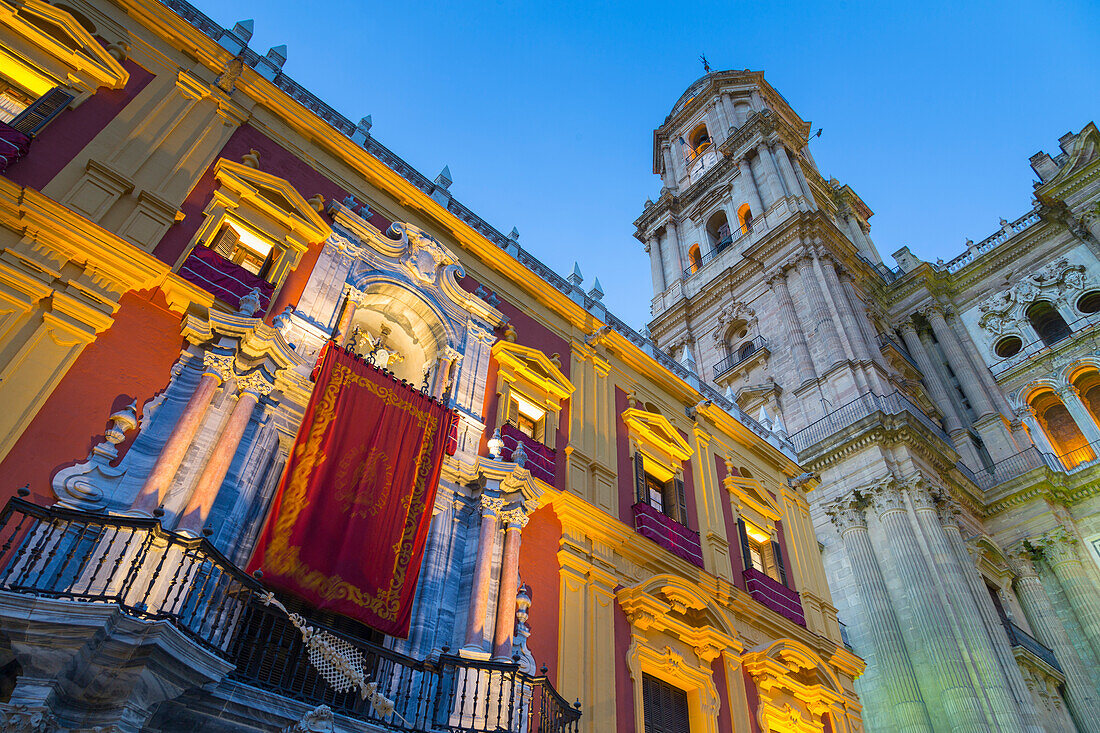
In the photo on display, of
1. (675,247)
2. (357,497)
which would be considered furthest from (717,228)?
(357,497)

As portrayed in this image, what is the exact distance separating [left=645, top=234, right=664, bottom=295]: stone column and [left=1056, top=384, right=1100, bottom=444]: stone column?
20.4m

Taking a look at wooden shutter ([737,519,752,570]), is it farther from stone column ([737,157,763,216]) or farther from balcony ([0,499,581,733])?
stone column ([737,157,763,216])

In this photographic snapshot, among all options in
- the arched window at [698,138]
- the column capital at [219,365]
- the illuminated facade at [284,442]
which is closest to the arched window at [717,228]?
the arched window at [698,138]

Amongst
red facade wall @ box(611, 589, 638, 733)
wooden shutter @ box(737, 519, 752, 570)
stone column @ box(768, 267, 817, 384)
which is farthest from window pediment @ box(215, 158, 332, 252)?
stone column @ box(768, 267, 817, 384)

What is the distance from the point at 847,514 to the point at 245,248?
70.0 ft

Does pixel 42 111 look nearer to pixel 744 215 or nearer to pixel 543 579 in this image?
pixel 543 579

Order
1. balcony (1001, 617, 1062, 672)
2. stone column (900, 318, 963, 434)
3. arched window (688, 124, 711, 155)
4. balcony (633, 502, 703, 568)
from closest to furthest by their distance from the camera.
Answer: balcony (633, 502, 703, 568) < balcony (1001, 617, 1062, 672) < stone column (900, 318, 963, 434) < arched window (688, 124, 711, 155)

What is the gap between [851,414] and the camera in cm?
2805

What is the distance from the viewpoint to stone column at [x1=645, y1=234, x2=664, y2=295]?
146 feet

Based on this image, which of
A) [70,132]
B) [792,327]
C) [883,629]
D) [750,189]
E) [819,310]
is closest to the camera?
[70,132]

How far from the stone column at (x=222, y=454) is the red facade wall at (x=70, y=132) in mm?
4278

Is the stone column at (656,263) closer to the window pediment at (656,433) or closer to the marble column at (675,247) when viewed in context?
the marble column at (675,247)

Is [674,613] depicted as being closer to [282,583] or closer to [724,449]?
[724,449]

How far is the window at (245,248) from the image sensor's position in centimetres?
1273
